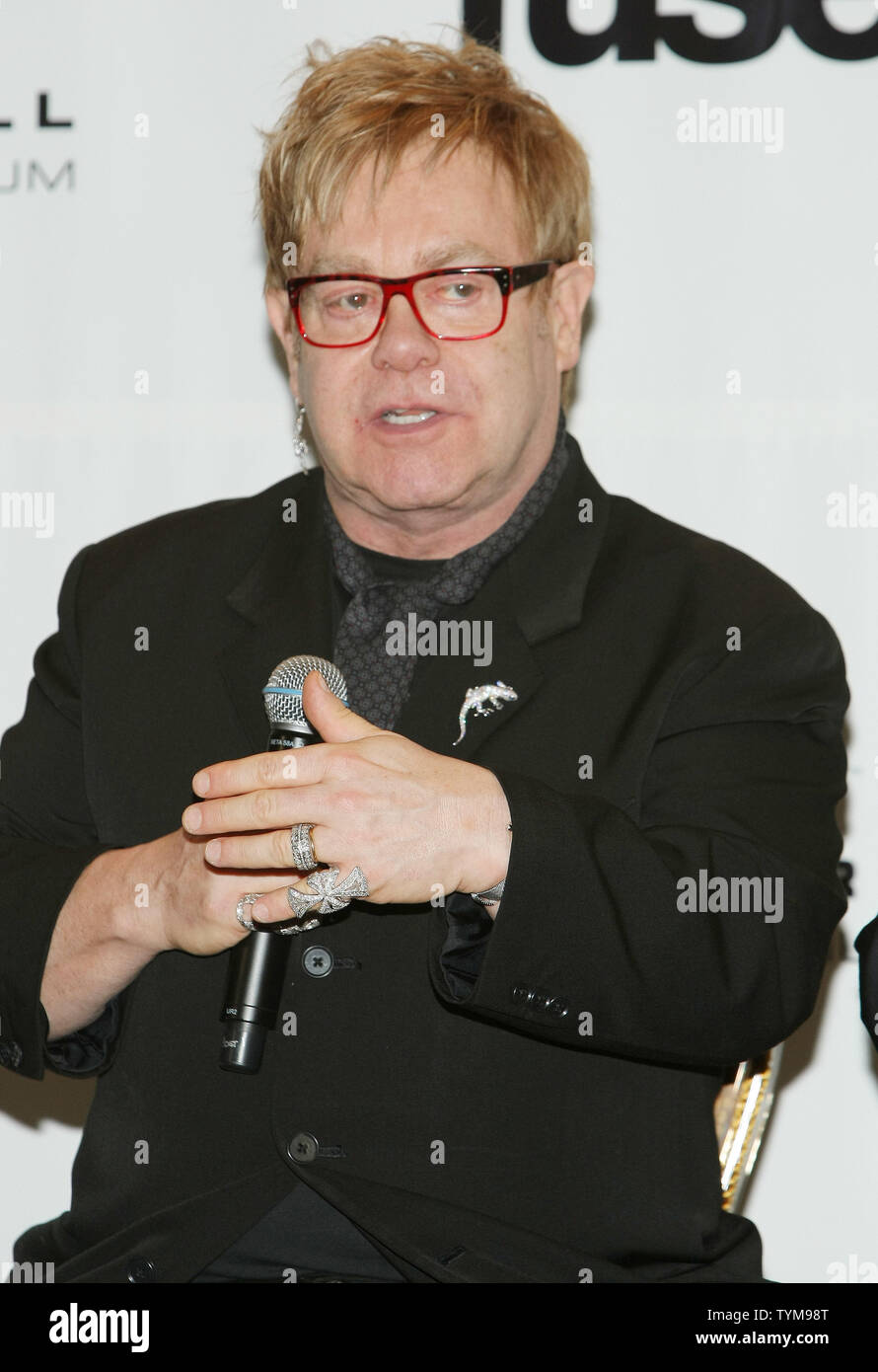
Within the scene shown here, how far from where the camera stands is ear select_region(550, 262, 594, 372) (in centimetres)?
227

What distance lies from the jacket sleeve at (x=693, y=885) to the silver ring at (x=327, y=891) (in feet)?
0.51

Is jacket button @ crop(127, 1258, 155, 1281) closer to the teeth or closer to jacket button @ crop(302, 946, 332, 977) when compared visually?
jacket button @ crop(302, 946, 332, 977)

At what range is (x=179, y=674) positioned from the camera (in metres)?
2.24

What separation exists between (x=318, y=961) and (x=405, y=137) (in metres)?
1.08

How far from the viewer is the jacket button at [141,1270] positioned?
1.93 meters

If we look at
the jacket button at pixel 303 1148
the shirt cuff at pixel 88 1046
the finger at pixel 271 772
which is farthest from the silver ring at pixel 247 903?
the shirt cuff at pixel 88 1046

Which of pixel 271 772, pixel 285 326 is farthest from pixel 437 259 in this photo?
pixel 271 772

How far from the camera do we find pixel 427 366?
7.01ft

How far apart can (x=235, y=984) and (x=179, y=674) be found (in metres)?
0.66

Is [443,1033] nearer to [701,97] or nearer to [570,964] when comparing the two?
[570,964]

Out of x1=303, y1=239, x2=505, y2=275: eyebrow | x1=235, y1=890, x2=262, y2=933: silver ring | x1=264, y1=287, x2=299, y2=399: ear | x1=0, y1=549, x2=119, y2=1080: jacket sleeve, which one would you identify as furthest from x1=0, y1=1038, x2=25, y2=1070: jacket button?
x1=303, y1=239, x2=505, y2=275: eyebrow

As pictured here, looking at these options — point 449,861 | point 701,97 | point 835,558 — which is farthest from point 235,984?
point 701,97

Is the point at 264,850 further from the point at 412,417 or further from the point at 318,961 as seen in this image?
the point at 412,417

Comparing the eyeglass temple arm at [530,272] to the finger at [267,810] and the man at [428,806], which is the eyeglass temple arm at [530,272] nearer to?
the man at [428,806]
